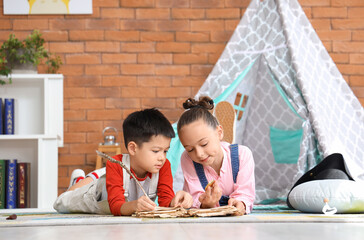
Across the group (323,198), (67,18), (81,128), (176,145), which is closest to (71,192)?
(176,145)

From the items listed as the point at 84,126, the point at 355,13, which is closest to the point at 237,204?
the point at 84,126

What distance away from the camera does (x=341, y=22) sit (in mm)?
3982

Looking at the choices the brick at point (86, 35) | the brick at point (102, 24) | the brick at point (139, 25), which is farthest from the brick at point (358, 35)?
the brick at point (86, 35)

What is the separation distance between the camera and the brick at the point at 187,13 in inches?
154

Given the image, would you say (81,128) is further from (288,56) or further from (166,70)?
(288,56)

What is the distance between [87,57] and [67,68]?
6.7 inches

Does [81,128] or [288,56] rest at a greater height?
[288,56]

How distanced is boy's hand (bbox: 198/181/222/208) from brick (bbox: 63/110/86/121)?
206 centimetres

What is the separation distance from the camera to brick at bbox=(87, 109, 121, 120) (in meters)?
3.85

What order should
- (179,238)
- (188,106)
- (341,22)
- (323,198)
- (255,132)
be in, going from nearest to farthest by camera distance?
(179,238) → (323,198) → (188,106) → (255,132) → (341,22)

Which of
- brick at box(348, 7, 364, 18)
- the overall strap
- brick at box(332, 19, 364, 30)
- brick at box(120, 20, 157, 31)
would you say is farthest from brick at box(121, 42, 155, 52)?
the overall strap

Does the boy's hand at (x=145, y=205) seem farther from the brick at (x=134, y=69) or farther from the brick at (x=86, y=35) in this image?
the brick at (x=86, y=35)

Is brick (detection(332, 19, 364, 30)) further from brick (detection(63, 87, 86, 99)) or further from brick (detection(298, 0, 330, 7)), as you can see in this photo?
brick (detection(63, 87, 86, 99))

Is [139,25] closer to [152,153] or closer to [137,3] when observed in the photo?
[137,3]
